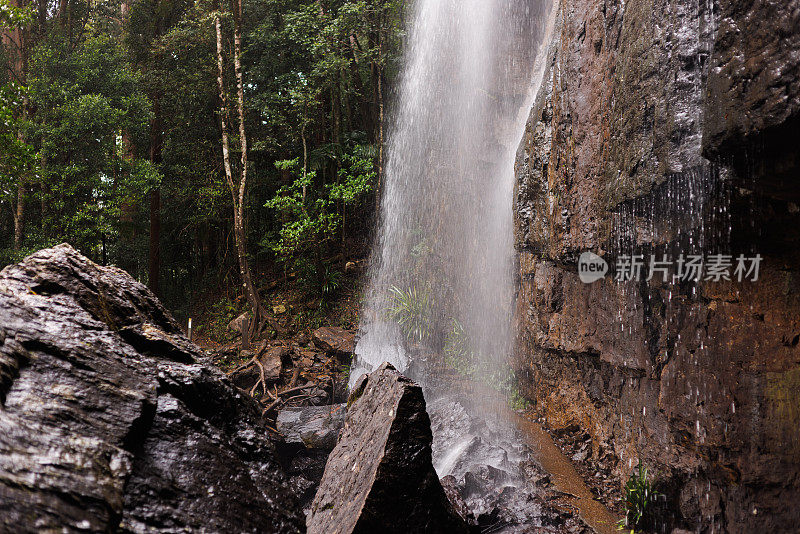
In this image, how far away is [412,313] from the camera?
9859 mm

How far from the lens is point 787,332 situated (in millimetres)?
3070

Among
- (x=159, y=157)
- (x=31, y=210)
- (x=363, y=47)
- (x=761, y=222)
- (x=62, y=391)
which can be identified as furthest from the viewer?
(x=159, y=157)

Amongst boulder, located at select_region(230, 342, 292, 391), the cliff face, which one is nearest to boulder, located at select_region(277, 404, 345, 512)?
boulder, located at select_region(230, 342, 292, 391)

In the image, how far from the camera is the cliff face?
99.8 inches

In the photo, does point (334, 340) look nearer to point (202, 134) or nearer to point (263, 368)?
point (263, 368)

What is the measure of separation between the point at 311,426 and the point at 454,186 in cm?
568

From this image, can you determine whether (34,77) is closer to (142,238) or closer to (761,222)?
(142,238)

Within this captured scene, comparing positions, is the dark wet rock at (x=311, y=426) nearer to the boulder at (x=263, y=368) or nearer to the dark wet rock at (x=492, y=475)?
the dark wet rock at (x=492, y=475)

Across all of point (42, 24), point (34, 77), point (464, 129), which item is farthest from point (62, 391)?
point (42, 24)

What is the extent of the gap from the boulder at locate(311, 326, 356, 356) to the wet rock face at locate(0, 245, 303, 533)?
7251 mm

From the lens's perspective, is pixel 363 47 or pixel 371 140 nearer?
pixel 363 47

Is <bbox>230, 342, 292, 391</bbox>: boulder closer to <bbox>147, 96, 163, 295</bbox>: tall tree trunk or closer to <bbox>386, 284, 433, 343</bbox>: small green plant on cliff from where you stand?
<bbox>386, 284, 433, 343</bbox>: small green plant on cliff

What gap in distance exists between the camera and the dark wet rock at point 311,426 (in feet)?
20.7

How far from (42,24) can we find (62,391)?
12658 mm
